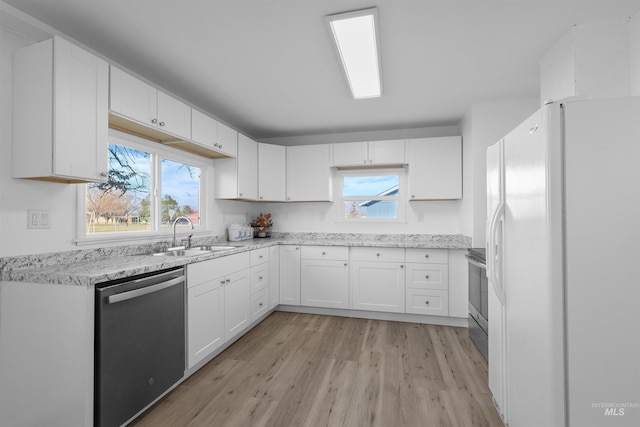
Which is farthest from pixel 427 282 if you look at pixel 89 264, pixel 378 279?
pixel 89 264

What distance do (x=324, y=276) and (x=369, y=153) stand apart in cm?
168

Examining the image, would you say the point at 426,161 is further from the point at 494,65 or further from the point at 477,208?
the point at 494,65

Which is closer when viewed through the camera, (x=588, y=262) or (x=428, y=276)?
(x=588, y=262)

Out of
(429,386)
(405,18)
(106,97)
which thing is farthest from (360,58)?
(429,386)

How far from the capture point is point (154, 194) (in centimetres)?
274

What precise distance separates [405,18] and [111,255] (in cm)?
257

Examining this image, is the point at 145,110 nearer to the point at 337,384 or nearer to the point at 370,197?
the point at 337,384

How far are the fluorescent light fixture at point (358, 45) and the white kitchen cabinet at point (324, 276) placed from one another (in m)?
1.92

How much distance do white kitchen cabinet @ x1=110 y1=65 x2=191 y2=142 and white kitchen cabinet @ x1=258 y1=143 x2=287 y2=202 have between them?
4.58 feet

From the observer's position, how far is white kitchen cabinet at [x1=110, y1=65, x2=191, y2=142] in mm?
1988

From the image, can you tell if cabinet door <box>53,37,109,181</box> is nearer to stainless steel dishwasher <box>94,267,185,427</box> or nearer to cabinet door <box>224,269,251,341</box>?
stainless steel dishwasher <box>94,267,185,427</box>

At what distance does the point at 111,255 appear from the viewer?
2217mm

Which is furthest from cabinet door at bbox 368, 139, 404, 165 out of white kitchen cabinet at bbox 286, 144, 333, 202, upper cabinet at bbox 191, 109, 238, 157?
upper cabinet at bbox 191, 109, 238, 157

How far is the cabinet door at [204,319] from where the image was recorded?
2.21 m
